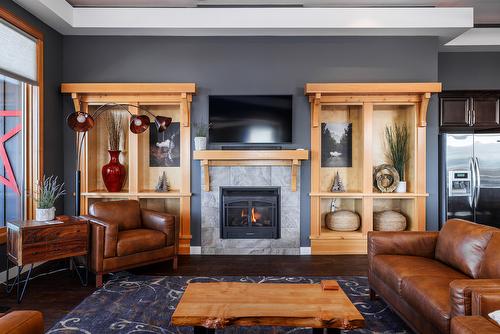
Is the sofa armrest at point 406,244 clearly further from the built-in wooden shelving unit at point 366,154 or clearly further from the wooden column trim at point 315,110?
the wooden column trim at point 315,110

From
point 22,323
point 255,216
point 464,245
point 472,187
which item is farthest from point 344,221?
point 22,323

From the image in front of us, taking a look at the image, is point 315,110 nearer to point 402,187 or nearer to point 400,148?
point 400,148

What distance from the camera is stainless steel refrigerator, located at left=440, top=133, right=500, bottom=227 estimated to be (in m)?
4.80

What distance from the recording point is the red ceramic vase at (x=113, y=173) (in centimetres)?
476

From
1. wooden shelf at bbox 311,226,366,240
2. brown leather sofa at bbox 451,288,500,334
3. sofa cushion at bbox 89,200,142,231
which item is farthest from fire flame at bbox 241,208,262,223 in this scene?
brown leather sofa at bbox 451,288,500,334

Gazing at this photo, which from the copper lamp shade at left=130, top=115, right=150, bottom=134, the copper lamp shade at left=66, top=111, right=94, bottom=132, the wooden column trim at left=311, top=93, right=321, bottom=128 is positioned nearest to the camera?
the copper lamp shade at left=66, top=111, right=94, bottom=132

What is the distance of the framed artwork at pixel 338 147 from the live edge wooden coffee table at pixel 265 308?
3.03 meters

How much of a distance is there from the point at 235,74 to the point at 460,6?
9.65 feet

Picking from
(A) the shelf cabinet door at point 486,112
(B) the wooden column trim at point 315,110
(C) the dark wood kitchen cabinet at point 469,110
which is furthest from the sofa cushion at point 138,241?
(A) the shelf cabinet door at point 486,112

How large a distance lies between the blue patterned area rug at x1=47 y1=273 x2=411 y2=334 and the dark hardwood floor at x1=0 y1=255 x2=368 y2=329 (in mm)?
166

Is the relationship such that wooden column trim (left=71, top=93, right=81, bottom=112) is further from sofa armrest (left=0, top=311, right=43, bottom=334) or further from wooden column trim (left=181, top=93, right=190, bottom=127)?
sofa armrest (left=0, top=311, right=43, bottom=334)

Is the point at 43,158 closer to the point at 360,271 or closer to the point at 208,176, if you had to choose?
the point at 208,176

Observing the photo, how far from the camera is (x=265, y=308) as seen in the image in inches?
81.4

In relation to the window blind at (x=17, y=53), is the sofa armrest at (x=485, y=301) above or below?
below
